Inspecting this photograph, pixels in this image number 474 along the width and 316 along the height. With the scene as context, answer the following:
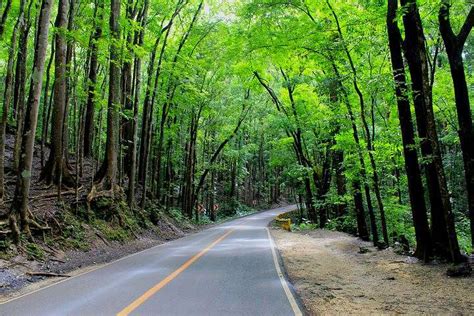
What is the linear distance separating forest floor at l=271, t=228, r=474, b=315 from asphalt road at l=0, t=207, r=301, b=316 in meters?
0.71

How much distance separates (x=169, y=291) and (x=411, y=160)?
8.26 m

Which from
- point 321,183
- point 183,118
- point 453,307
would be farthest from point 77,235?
point 183,118

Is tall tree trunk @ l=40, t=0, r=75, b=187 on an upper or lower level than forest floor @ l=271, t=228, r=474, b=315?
upper

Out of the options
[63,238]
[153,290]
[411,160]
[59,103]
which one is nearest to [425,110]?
[411,160]

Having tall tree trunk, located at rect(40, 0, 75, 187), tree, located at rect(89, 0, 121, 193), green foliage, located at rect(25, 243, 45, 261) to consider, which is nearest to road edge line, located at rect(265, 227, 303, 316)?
green foliage, located at rect(25, 243, 45, 261)

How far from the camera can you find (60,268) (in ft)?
35.9

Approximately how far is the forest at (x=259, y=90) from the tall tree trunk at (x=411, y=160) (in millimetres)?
41

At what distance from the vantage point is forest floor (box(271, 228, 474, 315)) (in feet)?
22.8

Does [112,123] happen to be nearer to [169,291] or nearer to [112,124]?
[112,124]

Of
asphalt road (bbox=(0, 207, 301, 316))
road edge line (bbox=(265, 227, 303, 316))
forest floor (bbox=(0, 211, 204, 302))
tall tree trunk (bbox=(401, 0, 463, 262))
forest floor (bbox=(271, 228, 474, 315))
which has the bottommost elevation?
forest floor (bbox=(271, 228, 474, 315))

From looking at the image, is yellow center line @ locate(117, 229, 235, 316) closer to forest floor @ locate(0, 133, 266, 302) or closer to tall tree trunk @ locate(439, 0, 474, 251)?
forest floor @ locate(0, 133, 266, 302)

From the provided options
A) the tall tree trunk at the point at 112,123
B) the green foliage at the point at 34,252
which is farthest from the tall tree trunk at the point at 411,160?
the tall tree trunk at the point at 112,123

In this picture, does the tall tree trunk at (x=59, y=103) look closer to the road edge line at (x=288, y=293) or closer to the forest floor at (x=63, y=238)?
the forest floor at (x=63, y=238)

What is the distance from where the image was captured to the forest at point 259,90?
11095 mm
